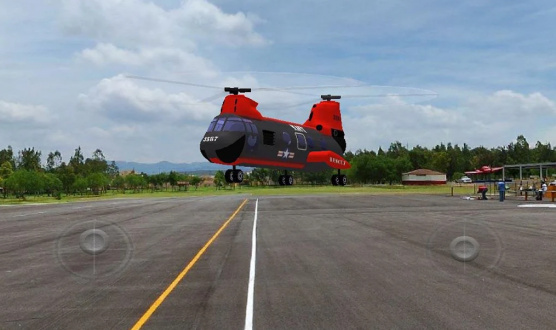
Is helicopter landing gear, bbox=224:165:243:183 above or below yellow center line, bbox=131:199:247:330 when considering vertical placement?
above

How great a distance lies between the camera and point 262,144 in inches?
437

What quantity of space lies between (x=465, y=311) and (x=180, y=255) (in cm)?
1411

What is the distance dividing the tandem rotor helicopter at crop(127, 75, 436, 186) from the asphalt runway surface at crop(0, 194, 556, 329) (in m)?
3.52

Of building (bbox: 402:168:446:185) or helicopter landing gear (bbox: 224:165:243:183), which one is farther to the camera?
building (bbox: 402:168:446:185)

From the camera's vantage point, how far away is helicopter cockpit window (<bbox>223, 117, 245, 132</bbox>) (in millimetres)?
10961

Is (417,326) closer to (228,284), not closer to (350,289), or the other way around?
(350,289)

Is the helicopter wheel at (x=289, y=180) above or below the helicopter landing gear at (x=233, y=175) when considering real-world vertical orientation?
below

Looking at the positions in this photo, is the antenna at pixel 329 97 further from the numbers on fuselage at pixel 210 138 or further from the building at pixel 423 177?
the building at pixel 423 177

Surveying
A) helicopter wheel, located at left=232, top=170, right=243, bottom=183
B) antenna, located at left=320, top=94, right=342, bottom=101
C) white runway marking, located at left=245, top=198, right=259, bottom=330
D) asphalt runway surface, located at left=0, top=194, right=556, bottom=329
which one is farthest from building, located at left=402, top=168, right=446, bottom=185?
helicopter wheel, located at left=232, top=170, right=243, bottom=183

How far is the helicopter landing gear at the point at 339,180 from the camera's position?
41.8 feet

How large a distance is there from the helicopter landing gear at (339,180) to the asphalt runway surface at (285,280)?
3.16 m

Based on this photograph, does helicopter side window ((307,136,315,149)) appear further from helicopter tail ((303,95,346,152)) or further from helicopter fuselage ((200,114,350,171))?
helicopter tail ((303,95,346,152))

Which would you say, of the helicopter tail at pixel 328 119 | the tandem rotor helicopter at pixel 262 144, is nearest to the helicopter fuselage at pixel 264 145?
the tandem rotor helicopter at pixel 262 144

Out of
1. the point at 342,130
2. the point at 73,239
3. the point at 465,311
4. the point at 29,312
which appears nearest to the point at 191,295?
the point at 29,312
